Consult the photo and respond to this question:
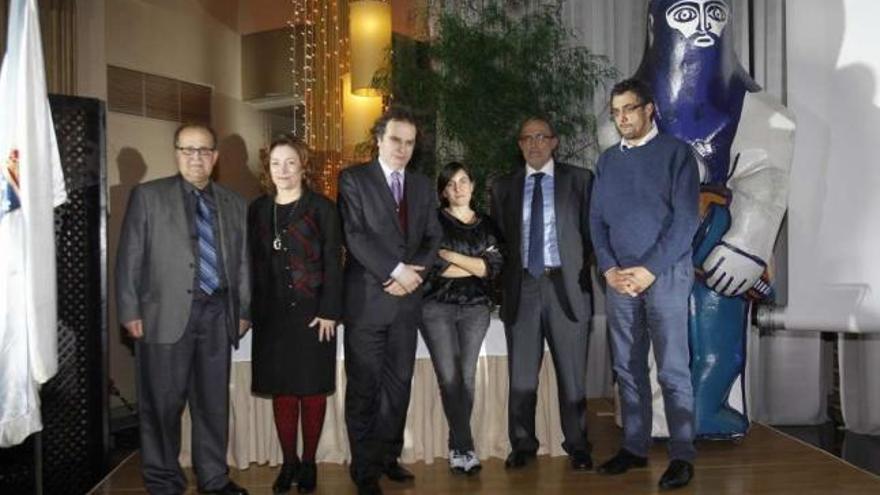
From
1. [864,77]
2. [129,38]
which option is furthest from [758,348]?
[129,38]

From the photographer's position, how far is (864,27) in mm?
3812

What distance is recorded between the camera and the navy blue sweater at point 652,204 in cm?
291

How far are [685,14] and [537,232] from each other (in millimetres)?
1160

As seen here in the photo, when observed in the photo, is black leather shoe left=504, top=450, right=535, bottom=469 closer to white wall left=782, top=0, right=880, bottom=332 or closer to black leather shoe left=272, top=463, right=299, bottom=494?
black leather shoe left=272, top=463, right=299, bottom=494

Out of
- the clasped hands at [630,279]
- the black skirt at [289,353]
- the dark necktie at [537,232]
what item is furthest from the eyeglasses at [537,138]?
the black skirt at [289,353]

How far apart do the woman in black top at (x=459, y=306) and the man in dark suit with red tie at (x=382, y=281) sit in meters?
0.12

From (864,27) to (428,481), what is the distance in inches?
116

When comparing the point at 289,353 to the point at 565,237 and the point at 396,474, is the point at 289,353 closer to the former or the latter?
the point at 396,474

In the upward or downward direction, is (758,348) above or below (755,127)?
below

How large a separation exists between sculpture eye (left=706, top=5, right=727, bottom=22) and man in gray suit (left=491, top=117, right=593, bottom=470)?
89 cm

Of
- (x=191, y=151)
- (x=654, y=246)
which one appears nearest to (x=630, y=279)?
(x=654, y=246)

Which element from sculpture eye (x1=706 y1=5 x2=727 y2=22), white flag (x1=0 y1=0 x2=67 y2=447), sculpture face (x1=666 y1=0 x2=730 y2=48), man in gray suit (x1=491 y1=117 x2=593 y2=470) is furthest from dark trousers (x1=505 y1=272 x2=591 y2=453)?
white flag (x1=0 y1=0 x2=67 y2=447)

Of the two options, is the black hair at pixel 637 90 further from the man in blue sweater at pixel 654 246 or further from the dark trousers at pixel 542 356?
the dark trousers at pixel 542 356

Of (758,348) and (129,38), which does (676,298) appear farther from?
(129,38)
